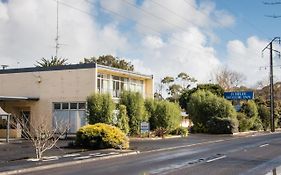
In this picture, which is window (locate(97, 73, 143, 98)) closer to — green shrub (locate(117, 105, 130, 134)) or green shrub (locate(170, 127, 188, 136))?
green shrub (locate(117, 105, 130, 134))

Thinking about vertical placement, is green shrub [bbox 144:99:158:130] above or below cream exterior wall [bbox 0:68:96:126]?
below

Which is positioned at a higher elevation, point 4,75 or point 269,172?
point 4,75

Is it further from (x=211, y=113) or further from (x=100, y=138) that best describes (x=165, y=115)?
(x=100, y=138)

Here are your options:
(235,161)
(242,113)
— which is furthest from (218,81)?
(235,161)

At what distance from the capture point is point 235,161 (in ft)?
58.9

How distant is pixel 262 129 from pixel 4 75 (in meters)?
35.7

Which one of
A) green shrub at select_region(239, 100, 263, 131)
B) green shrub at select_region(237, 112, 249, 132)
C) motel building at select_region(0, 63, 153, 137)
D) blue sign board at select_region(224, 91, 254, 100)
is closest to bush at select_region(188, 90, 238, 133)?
green shrub at select_region(237, 112, 249, 132)

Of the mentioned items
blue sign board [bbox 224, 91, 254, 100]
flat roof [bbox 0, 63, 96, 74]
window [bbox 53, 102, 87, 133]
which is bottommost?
window [bbox 53, 102, 87, 133]

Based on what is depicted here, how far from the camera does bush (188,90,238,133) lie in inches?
1903

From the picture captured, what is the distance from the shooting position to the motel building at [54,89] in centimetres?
4097

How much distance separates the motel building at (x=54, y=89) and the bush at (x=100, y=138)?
553 inches

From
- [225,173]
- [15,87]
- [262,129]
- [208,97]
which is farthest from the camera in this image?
[262,129]

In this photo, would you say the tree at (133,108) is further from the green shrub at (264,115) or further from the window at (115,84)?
the green shrub at (264,115)

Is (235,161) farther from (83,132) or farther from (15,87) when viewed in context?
(15,87)
